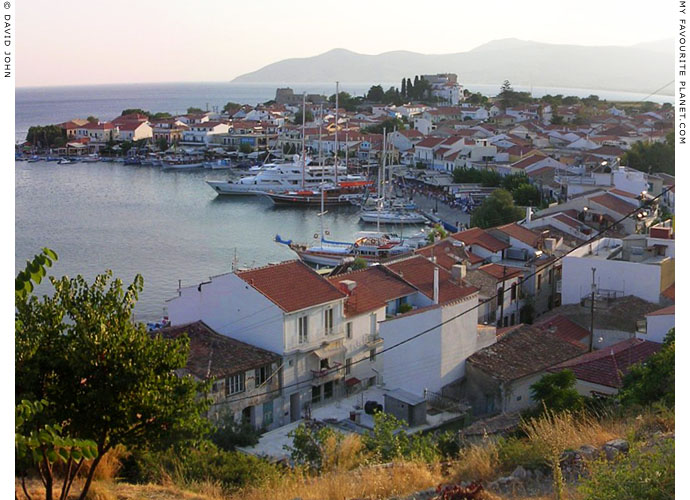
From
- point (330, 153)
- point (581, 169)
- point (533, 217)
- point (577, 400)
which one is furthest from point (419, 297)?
point (330, 153)

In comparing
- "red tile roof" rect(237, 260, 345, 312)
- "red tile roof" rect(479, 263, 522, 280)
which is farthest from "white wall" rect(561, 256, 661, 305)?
"red tile roof" rect(237, 260, 345, 312)

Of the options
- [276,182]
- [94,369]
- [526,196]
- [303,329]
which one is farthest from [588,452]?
[276,182]

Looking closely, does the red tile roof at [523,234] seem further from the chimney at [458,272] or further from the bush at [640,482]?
the bush at [640,482]

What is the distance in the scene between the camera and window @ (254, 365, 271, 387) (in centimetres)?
705

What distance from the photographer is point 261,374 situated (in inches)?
280

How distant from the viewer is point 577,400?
5.56 meters

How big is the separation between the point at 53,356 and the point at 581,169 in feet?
58.9

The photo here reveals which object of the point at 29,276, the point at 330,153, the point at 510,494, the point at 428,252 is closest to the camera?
the point at 29,276

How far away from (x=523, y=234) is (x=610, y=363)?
5.56 m

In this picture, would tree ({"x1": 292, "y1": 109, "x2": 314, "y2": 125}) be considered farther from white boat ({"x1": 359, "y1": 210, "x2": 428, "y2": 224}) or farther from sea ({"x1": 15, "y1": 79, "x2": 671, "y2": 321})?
white boat ({"x1": 359, "y1": 210, "x2": 428, "y2": 224})

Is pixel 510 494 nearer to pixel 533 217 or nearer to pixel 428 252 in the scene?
pixel 428 252

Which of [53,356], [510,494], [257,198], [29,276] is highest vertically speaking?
[29,276]

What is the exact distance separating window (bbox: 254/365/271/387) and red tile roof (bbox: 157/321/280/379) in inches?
1.9

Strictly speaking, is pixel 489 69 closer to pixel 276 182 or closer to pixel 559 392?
pixel 276 182
